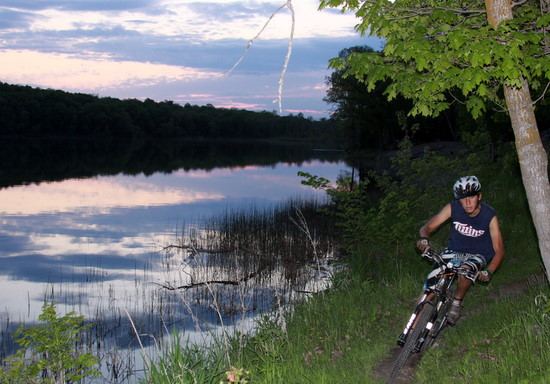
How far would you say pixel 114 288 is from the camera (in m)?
14.5

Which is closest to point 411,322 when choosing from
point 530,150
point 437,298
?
point 437,298

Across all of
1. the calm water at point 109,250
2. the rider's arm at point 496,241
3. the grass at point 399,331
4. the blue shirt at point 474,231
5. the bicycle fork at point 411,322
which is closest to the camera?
the bicycle fork at point 411,322

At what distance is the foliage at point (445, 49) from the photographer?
5.79m

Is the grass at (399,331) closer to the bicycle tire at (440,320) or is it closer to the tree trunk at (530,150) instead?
the bicycle tire at (440,320)

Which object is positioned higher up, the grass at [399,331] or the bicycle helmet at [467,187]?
the bicycle helmet at [467,187]

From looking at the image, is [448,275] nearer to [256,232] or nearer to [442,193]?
[442,193]

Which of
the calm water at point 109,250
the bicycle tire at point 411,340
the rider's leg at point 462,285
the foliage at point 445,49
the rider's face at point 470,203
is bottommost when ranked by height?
the calm water at point 109,250

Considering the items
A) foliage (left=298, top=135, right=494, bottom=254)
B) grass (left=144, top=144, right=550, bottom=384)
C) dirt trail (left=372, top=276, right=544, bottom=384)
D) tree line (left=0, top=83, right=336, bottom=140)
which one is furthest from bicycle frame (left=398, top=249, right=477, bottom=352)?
tree line (left=0, top=83, right=336, bottom=140)

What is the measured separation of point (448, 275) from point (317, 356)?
7.19ft

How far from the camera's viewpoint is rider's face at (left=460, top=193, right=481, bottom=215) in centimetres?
636

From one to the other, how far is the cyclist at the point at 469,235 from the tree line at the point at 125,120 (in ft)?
376

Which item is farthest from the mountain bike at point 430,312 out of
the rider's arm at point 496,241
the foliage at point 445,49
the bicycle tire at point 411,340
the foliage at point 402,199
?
the foliage at point 402,199

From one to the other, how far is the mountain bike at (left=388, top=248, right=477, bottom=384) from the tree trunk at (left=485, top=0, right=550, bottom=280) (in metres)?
1.37

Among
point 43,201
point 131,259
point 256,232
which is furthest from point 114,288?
point 43,201
